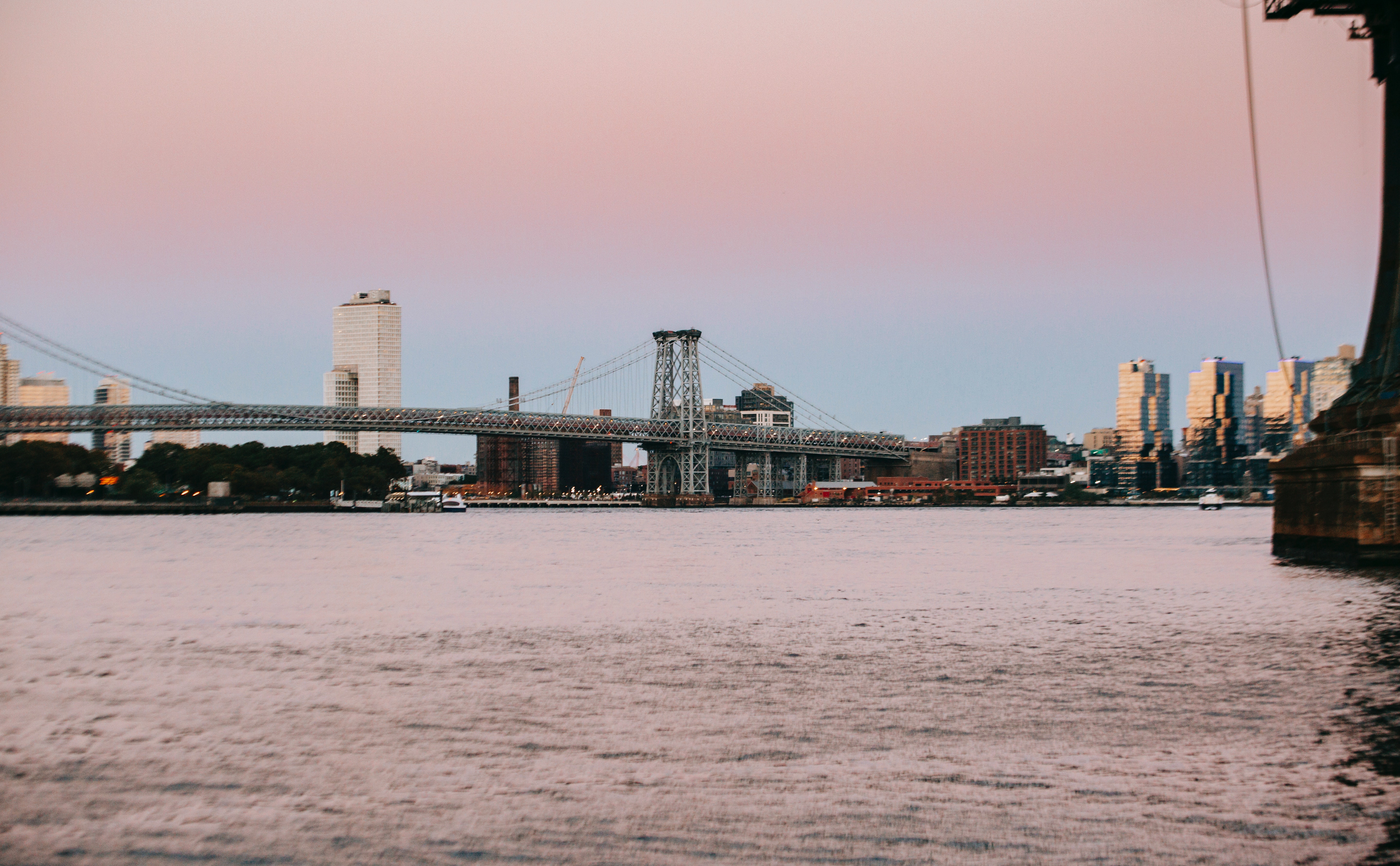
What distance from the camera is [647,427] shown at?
132 metres

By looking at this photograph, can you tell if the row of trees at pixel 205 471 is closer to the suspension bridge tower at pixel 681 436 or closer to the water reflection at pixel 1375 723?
the suspension bridge tower at pixel 681 436

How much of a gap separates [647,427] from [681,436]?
13.5 ft

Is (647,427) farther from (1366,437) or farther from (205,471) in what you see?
(1366,437)

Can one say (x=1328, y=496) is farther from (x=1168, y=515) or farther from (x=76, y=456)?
(x=76, y=456)

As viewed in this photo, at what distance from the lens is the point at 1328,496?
2956cm

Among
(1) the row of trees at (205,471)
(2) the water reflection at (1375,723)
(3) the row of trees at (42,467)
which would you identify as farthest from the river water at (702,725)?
(1) the row of trees at (205,471)

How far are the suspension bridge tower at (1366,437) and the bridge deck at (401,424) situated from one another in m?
82.4

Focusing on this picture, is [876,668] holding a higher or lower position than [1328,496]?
lower

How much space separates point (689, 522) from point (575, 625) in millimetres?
70764

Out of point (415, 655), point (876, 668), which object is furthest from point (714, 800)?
point (415, 655)

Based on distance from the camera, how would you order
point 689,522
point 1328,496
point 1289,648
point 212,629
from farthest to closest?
point 689,522 < point 1328,496 < point 212,629 < point 1289,648

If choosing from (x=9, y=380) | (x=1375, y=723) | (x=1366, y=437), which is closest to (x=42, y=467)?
(x=9, y=380)

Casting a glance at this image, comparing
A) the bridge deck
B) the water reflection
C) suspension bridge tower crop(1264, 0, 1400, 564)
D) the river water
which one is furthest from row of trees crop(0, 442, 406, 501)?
the water reflection

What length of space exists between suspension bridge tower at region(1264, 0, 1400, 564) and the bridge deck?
82402 millimetres
